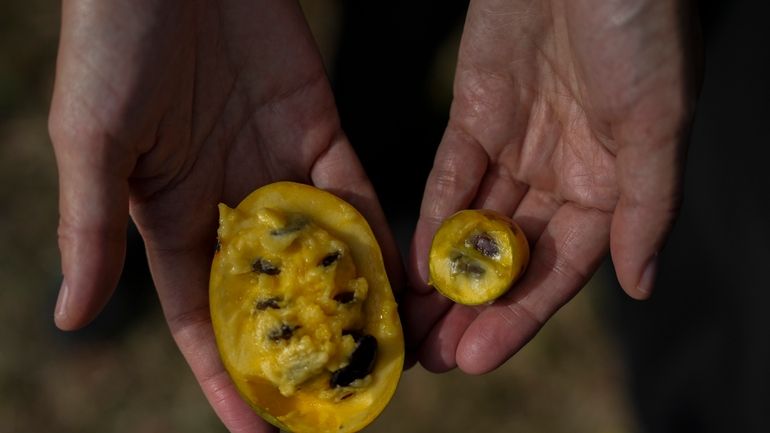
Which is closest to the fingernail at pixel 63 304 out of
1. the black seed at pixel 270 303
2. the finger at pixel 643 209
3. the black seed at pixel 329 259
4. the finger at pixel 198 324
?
the finger at pixel 198 324

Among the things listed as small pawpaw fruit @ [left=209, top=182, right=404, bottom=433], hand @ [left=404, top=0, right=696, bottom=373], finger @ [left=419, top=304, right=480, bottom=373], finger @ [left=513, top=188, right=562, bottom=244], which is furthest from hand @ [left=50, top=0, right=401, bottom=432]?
finger @ [left=513, top=188, right=562, bottom=244]

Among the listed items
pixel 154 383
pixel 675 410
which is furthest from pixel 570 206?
pixel 154 383

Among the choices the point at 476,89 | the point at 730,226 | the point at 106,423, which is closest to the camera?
the point at 476,89

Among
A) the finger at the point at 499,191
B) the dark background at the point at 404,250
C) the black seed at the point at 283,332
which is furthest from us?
the dark background at the point at 404,250

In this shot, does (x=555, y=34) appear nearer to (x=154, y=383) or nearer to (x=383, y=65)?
(x=383, y=65)

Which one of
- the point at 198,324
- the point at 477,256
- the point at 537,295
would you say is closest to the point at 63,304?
the point at 198,324

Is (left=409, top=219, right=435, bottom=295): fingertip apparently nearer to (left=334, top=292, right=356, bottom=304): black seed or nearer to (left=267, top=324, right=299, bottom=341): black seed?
(left=334, top=292, right=356, bottom=304): black seed

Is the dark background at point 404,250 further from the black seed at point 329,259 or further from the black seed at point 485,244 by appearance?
the black seed at point 329,259
